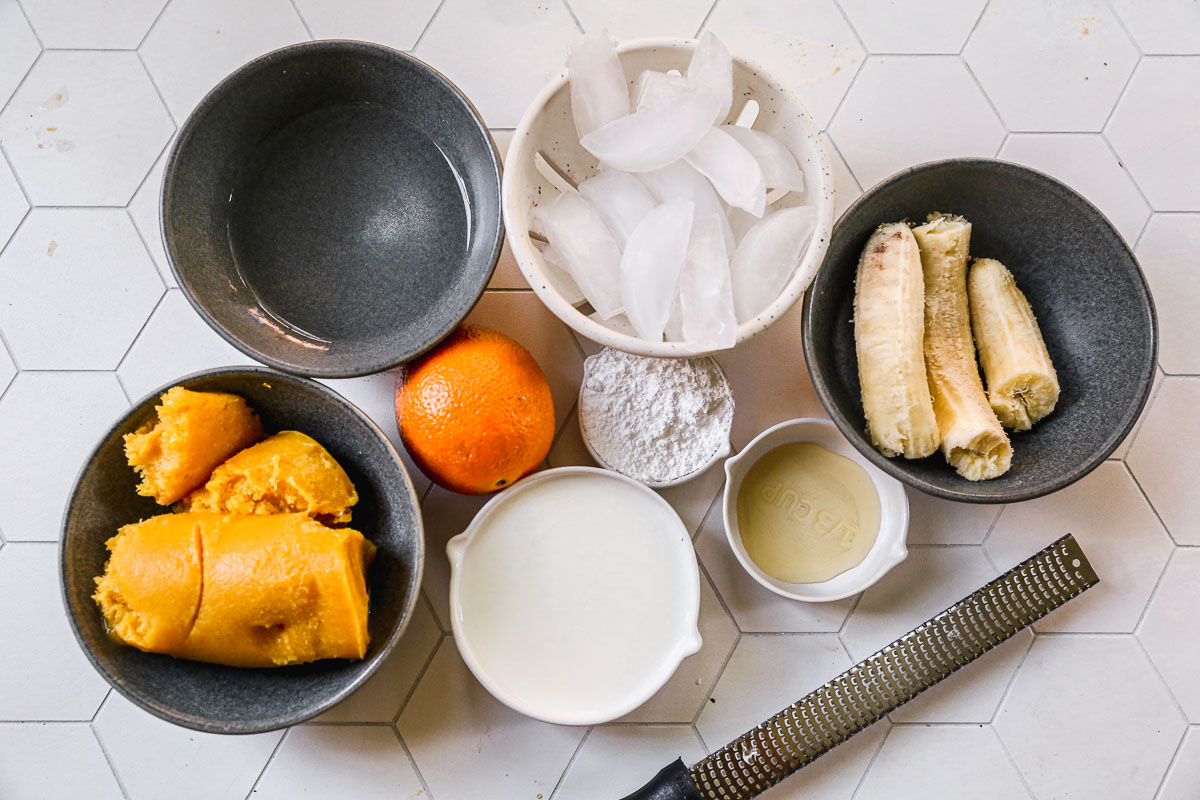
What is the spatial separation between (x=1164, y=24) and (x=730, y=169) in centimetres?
62

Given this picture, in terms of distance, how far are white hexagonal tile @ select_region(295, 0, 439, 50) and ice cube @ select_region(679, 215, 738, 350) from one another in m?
0.43

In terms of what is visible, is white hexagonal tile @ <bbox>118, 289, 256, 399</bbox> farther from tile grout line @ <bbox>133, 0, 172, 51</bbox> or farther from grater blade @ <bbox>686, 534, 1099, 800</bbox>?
Answer: grater blade @ <bbox>686, 534, 1099, 800</bbox>

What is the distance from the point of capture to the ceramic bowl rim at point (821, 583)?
2.65 ft

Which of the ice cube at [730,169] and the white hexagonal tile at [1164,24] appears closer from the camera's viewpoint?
the ice cube at [730,169]

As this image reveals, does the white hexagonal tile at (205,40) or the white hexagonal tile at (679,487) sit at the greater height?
the white hexagonal tile at (205,40)

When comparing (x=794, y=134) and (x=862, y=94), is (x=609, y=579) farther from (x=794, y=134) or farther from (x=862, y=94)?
(x=862, y=94)

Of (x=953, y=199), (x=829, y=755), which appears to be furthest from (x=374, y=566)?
(x=953, y=199)

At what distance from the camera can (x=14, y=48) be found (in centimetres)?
87

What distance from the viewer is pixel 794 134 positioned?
722mm

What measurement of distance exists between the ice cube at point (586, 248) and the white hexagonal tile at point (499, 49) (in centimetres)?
23

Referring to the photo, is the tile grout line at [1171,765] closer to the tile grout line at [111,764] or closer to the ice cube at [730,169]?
the ice cube at [730,169]

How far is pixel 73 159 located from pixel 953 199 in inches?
37.4

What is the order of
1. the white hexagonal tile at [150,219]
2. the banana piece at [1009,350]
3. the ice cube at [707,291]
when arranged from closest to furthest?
the ice cube at [707,291] → the banana piece at [1009,350] → the white hexagonal tile at [150,219]

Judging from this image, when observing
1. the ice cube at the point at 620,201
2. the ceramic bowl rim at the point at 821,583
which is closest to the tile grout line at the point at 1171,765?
the ceramic bowl rim at the point at 821,583
